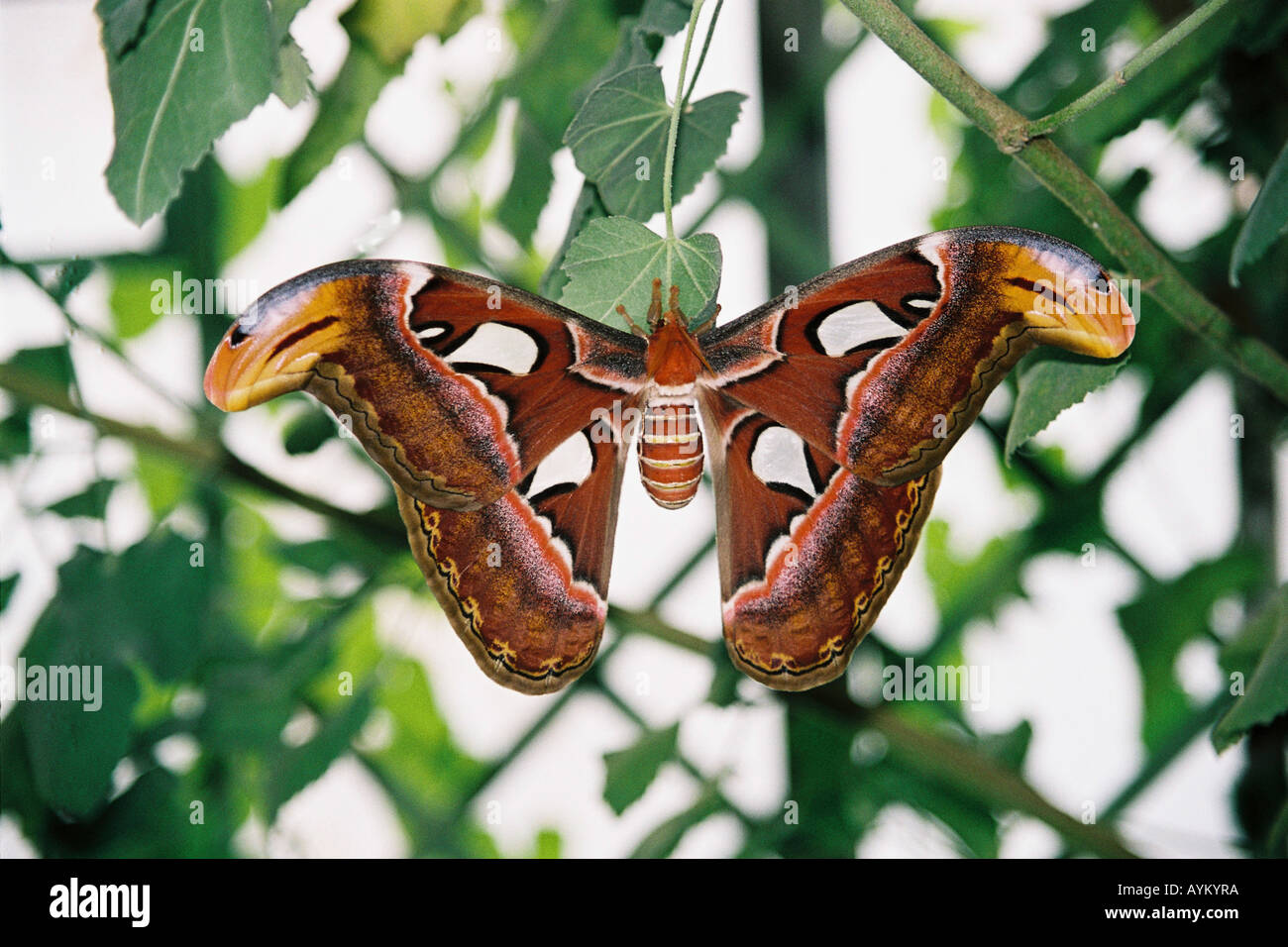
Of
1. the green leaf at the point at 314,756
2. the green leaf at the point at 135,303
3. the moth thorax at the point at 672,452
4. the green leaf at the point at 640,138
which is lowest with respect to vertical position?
the green leaf at the point at 314,756

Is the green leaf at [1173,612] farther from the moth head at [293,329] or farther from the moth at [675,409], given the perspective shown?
the moth head at [293,329]

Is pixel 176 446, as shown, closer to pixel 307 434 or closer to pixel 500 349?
pixel 307 434

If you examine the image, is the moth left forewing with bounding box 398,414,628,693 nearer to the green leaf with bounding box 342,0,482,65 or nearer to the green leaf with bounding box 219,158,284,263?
the green leaf with bounding box 342,0,482,65

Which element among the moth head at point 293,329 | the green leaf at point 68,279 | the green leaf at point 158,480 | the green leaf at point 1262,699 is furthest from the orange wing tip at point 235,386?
the green leaf at point 158,480

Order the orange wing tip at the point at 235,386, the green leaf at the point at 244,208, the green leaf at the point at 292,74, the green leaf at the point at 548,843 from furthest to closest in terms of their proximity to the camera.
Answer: the green leaf at the point at 548,843
the green leaf at the point at 244,208
the green leaf at the point at 292,74
the orange wing tip at the point at 235,386

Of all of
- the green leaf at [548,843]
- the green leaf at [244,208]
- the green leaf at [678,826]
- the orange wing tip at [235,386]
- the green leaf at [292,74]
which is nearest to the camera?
the orange wing tip at [235,386]

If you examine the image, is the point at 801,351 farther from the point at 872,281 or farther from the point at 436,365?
the point at 436,365

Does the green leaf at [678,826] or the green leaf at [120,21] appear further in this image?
the green leaf at [678,826]
